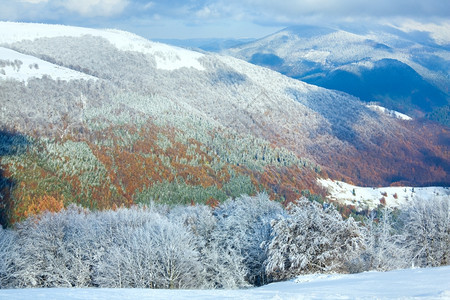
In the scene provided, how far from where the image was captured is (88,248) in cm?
4306

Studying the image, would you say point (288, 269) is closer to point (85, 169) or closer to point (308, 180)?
point (85, 169)

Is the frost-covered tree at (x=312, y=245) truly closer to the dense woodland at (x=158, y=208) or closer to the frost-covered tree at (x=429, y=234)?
the dense woodland at (x=158, y=208)

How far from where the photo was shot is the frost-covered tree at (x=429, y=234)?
37625mm

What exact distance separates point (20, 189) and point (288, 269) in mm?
89273

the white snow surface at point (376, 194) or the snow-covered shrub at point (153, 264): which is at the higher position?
the snow-covered shrub at point (153, 264)

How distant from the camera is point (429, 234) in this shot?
1516 inches

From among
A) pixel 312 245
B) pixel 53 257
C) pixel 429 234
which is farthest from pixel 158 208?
pixel 429 234

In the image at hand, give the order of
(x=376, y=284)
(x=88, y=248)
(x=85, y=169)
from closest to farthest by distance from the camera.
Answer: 1. (x=376, y=284)
2. (x=88, y=248)
3. (x=85, y=169)

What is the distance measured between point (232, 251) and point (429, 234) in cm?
2180

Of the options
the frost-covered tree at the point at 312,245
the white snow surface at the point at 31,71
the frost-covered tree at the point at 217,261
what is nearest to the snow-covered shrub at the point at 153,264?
the frost-covered tree at the point at 217,261

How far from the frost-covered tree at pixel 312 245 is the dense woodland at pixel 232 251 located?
0.10 m

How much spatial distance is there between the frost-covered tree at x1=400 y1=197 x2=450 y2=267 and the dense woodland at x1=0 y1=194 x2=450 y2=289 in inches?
3.9

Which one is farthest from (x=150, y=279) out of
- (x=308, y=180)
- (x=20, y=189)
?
(x=308, y=180)

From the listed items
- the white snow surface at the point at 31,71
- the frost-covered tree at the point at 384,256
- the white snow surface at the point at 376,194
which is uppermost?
the white snow surface at the point at 31,71
